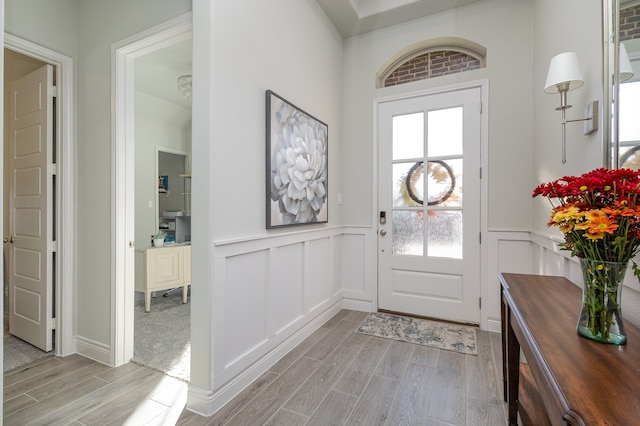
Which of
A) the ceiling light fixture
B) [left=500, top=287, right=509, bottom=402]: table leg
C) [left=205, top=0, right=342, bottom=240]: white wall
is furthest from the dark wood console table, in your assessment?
the ceiling light fixture

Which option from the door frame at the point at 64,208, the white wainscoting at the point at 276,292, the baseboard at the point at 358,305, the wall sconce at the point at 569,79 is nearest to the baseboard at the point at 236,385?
the white wainscoting at the point at 276,292

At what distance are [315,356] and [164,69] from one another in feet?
12.9

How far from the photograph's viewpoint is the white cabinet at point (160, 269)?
3.28 m

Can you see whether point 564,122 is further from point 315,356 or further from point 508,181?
point 315,356

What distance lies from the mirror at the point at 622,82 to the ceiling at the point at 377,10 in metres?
1.85

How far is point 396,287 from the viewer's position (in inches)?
125

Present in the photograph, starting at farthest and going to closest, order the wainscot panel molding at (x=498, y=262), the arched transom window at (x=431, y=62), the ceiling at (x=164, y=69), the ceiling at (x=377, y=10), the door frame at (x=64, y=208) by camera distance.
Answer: the ceiling at (x=164, y=69), the arched transom window at (x=431, y=62), the ceiling at (x=377, y=10), the wainscot panel molding at (x=498, y=262), the door frame at (x=64, y=208)

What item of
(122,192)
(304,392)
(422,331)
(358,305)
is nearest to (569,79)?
(422,331)

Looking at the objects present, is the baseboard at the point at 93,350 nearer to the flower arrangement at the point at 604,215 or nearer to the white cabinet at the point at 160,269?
the white cabinet at the point at 160,269

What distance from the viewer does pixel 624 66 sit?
1.19 metres

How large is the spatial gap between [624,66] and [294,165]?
1.88 metres

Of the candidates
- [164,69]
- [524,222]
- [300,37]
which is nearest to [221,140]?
[300,37]

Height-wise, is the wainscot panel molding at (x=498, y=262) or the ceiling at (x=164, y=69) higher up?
the ceiling at (x=164, y=69)

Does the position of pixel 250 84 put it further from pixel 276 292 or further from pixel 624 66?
pixel 624 66
